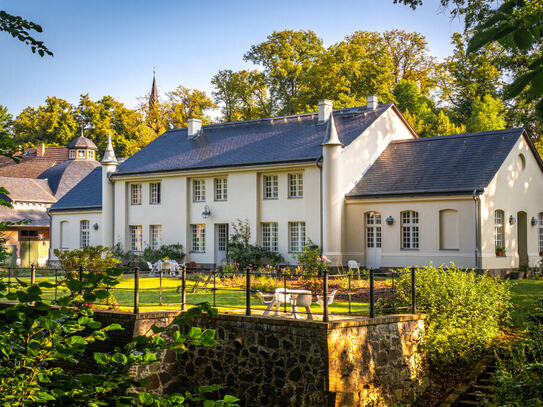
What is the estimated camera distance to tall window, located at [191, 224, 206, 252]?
1232 inches

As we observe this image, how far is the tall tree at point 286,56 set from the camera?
48.3 meters

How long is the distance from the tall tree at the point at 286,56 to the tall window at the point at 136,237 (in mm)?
18151

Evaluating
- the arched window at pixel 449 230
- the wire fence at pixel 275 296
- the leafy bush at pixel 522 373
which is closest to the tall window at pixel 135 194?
the wire fence at pixel 275 296

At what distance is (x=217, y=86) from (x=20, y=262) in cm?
2066

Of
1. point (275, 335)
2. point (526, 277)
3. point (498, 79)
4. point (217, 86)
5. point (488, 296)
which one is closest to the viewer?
point (275, 335)

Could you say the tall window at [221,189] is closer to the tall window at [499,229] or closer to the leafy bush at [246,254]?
the leafy bush at [246,254]

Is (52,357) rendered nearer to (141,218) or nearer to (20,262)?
(141,218)

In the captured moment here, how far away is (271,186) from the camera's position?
96.7ft

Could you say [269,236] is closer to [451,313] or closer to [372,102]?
[372,102]

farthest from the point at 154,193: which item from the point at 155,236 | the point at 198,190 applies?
the point at 198,190

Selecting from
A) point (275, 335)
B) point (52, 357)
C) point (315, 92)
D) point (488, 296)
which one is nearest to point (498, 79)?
point (315, 92)

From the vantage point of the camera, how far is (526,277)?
2594 cm

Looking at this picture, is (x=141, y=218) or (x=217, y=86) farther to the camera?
(x=217, y=86)

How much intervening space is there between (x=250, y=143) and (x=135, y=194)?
695cm
